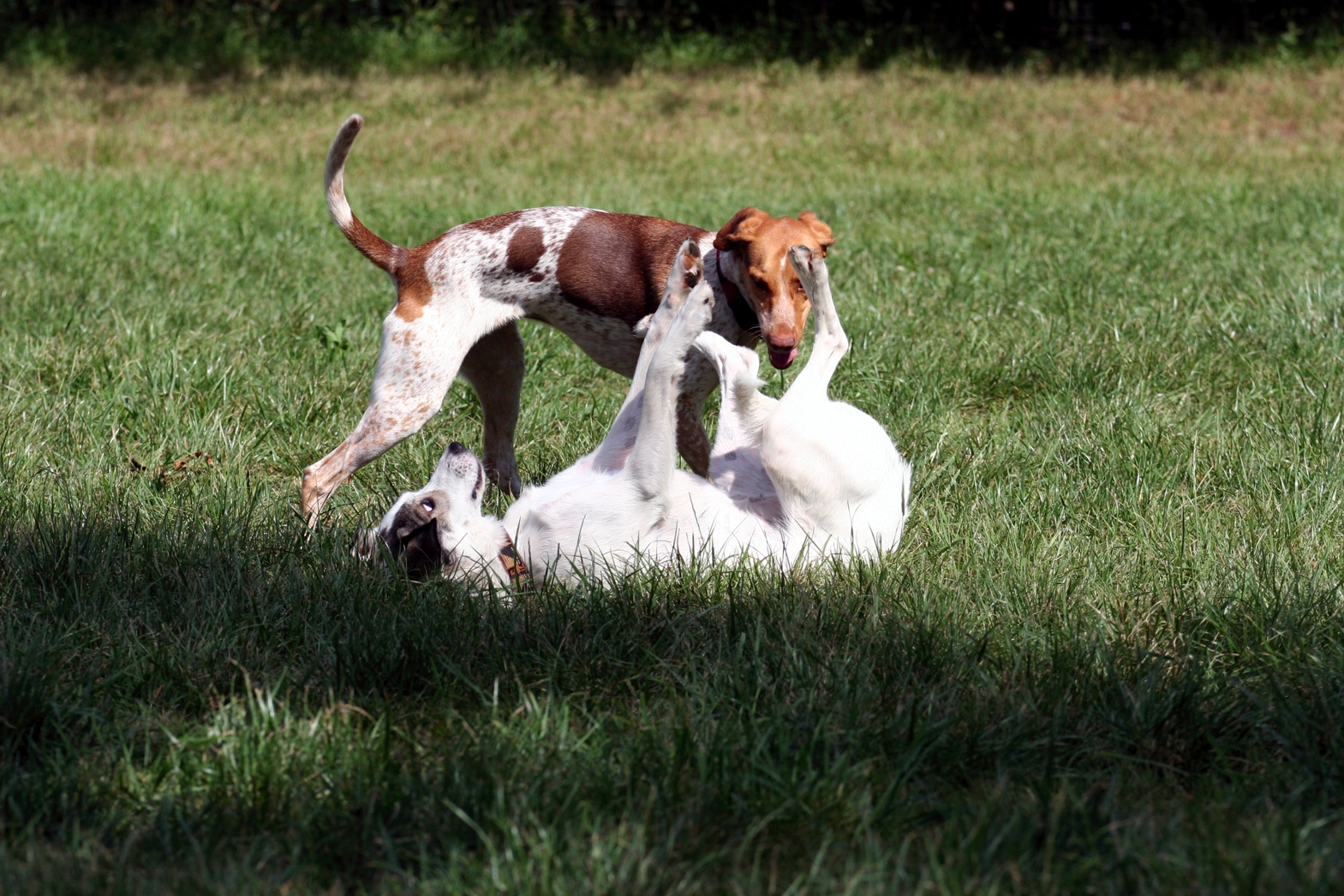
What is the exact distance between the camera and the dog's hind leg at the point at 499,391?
162 inches

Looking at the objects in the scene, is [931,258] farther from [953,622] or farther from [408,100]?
[408,100]

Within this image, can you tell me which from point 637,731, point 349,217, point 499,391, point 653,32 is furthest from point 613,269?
point 653,32

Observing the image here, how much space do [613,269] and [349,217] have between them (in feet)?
3.06

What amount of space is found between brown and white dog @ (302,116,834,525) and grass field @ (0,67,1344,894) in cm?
30

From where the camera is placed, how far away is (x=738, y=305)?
3.85 metres

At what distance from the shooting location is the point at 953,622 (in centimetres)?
275

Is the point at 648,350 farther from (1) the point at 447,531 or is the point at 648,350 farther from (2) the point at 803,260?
(1) the point at 447,531

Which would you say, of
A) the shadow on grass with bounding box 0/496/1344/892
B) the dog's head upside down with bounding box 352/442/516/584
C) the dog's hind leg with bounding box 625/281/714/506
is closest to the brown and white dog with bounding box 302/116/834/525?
the dog's hind leg with bounding box 625/281/714/506

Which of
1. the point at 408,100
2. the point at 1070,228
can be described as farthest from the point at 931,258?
the point at 408,100

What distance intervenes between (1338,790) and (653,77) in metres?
14.4

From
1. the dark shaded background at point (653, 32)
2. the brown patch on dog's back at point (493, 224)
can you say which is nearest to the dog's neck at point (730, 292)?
the brown patch on dog's back at point (493, 224)

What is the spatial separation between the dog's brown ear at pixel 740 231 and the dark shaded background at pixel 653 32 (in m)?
12.7

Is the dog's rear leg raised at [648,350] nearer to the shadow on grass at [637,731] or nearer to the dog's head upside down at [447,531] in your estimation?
the dog's head upside down at [447,531]

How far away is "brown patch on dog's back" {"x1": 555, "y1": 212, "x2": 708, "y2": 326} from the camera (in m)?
3.90
